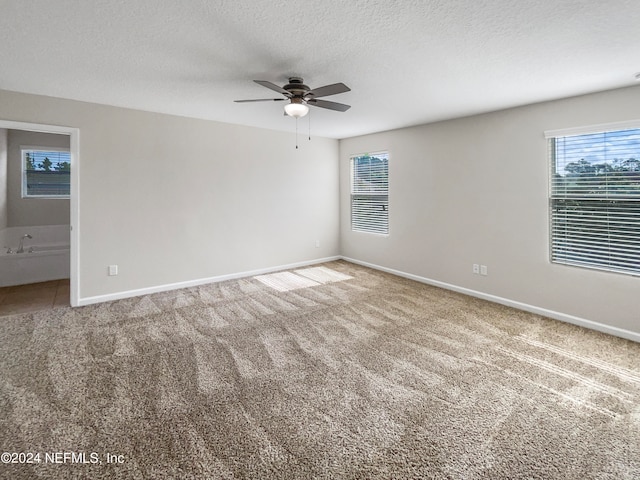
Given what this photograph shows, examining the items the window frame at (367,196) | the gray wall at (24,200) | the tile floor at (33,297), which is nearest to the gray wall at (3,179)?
the gray wall at (24,200)

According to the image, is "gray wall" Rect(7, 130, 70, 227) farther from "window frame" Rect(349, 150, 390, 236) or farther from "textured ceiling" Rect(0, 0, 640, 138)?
"window frame" Rect(349, 150, 390, 236)

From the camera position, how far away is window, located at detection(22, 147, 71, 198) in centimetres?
570

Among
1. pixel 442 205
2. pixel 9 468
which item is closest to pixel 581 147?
pixel 442 205

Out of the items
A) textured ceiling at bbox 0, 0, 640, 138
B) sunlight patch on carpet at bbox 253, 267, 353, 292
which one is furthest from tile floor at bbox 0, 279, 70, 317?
sunlight patch on carpet at bbox 253, 267, 353, 292

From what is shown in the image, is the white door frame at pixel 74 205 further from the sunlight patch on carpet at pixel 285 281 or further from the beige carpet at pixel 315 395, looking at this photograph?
the sunlight patch on carpet at pixel 285 281

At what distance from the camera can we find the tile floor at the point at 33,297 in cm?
404

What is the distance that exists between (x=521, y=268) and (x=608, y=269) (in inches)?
32.5

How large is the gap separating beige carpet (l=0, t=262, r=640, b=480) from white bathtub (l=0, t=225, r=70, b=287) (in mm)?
1838

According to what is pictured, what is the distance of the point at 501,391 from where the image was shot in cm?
236

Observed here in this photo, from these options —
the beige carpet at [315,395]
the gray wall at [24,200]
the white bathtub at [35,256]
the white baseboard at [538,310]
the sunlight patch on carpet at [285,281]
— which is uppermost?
the gray wall at [24,200]

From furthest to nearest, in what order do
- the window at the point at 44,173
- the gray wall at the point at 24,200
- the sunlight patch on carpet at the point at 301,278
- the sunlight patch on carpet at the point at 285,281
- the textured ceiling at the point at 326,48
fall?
the window at the point at 44,173, the gray wall at the point at 24,200, the sunlight patch on carpet at the point at 301,278, the sunlight patch on carpet at the point at 285,281, the textured ceiling at the point at 326,48

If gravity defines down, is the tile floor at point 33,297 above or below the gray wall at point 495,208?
below

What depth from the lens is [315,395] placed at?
231cm

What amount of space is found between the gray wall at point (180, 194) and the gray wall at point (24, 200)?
2560mm
